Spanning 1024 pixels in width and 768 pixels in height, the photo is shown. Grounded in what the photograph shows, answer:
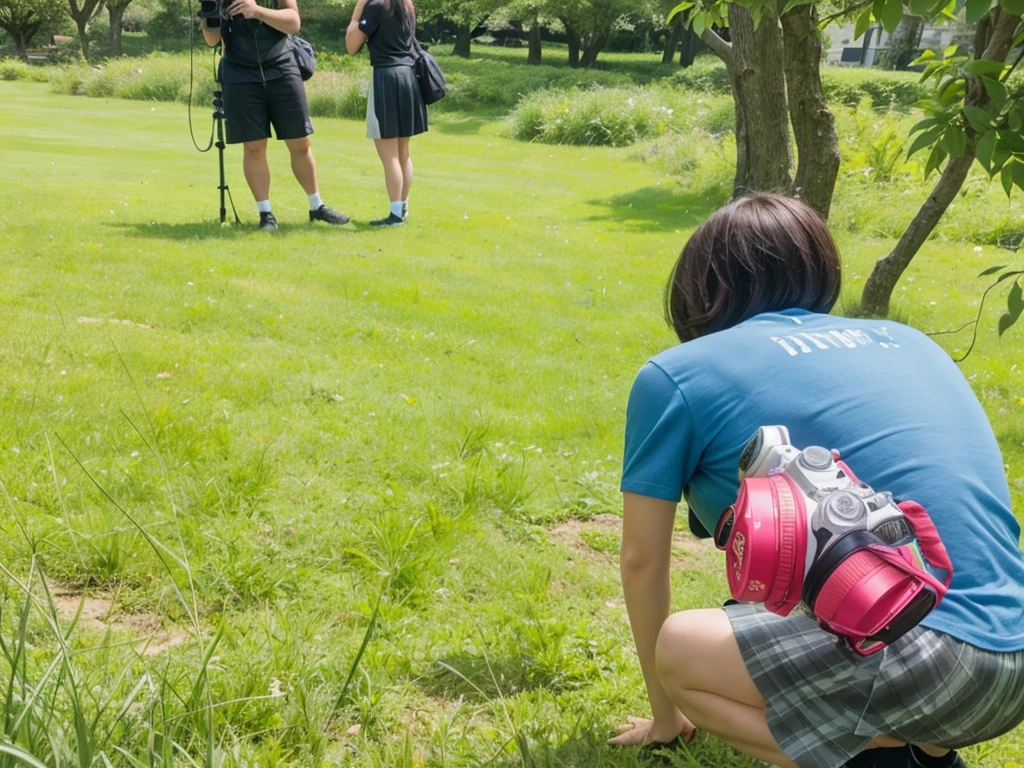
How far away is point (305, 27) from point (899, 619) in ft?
138

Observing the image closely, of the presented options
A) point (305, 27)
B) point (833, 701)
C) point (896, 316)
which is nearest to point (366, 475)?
point (833, 701)

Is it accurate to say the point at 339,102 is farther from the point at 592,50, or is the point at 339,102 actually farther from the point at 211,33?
the point at 592,50

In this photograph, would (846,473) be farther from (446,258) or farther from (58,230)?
(58,230)

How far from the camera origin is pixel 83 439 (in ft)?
11.7

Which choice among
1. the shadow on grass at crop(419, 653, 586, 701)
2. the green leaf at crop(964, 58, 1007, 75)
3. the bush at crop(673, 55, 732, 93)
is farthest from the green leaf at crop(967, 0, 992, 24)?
the bush at crop(673, 55, 732, 93)

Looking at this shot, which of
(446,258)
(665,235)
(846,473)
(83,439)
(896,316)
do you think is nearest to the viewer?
(846,473)

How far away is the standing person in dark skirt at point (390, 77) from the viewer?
26.2ft

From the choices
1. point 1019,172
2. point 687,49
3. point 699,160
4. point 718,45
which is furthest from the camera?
point 687,49

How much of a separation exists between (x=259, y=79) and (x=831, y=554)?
6.64m

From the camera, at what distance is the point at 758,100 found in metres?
7.05

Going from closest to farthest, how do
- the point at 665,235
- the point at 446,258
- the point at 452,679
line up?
the point at 452,679 → the point at 446,258 → the point at 665,235

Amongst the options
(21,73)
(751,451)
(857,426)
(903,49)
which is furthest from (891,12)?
(903,49)

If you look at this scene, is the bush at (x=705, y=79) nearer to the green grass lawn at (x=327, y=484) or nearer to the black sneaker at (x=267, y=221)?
the black sneaker at (x=267, y=221)

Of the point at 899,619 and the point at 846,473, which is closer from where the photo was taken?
the point at 899,619
